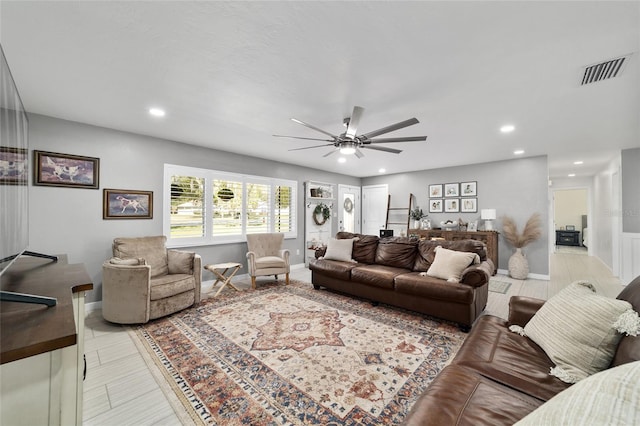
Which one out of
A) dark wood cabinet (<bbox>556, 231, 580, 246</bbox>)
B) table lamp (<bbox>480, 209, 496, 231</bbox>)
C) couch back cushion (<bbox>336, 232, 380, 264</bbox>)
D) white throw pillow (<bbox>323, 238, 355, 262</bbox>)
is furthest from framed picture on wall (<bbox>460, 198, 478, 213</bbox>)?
dark wood cabinet (<bbox>556, 231, 580, 246</bbox>)

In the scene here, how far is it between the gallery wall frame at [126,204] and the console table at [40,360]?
111 inches

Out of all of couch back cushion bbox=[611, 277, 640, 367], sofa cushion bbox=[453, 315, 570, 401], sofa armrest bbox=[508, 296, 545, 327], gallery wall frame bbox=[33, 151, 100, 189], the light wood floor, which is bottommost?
the light wood floor

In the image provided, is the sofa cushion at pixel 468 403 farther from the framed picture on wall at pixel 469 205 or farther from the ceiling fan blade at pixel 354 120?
the framed picture on wall at pixel 469 205

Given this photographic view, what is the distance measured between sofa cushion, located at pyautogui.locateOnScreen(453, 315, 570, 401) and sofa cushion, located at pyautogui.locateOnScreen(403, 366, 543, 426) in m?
0.08

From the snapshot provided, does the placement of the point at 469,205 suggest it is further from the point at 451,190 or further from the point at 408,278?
the point at 408,278

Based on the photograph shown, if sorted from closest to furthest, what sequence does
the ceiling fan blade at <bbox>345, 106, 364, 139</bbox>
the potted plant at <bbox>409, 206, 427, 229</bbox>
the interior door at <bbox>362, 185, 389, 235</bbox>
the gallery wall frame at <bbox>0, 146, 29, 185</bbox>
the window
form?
the gallery wall frame at <bbox>0, 146, 29, 185</bbox> < the ceiling fan blade at <bbox>345, 106, 364, 139</bbox> < the window < the potted plant at <bbox>409, 206, 427, 229</bbox> < the interior door at <bbox>362, 185, 389, 235</bbox>

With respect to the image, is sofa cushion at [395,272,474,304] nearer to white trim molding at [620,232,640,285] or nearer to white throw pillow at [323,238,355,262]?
white throw pillow at [323,238,355,262]

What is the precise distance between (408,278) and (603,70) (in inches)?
106

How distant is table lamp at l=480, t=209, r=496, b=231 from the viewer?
568 cm

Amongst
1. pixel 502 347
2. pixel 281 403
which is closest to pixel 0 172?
pixel 281 403

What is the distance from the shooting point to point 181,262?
3676 millimetres

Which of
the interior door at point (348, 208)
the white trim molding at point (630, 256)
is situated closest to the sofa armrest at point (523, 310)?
the white trim molding at point (630, 256)

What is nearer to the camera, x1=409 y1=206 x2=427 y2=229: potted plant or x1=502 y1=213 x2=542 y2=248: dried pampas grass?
x1=502 y1=213 x2=542 y2=248: dried pampas grass

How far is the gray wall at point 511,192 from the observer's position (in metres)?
5.32
